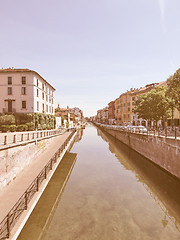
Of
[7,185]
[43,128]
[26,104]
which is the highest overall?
[26,104]

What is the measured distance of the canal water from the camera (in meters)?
8.43

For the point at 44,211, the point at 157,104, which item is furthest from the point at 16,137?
the point at 157,104

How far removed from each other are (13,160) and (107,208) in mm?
8606

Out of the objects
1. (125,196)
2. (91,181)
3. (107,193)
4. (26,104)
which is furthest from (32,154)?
(26,104)

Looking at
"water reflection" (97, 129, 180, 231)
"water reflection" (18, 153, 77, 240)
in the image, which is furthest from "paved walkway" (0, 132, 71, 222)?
"water reflection" (97, 129, 180, 231)

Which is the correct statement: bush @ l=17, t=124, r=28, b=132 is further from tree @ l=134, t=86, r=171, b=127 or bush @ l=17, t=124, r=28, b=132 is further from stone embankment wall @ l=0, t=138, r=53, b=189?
tree @ l=134, t=86, r=171, b=127

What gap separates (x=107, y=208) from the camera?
428 inches

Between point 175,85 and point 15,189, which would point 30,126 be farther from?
point 175,85

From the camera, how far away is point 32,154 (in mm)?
17359

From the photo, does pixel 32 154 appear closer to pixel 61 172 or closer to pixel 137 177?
pixel 61 172

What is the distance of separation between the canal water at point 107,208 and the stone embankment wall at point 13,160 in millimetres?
3162

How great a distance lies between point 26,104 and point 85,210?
105ft

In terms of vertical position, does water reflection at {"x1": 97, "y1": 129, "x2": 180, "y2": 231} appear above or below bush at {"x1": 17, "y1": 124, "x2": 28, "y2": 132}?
below

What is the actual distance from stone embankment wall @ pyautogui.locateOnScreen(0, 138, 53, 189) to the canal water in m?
3.16
